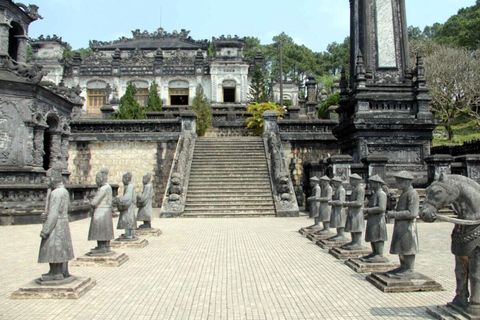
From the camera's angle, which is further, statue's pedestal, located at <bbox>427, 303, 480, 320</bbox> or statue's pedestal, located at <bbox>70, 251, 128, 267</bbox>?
statue's pedestal, located at <bbox>70, 251, 128, 267</bbox>

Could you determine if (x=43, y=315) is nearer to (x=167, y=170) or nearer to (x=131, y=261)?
(x=131, y=261)

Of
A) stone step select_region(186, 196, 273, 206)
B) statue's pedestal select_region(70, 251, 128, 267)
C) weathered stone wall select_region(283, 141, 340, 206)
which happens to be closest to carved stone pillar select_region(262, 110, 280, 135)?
weathered stone wall select_region(283, 141, 340, 206)

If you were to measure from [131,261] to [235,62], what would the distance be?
37.3 m

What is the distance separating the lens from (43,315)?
4.88 m

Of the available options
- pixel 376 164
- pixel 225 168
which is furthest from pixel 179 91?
pixel 376 164

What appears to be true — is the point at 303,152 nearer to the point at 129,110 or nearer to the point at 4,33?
the point at 4,33

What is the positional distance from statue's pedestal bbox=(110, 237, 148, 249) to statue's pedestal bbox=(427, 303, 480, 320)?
21.0ft

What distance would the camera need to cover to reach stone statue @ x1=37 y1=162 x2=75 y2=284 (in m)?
5.66

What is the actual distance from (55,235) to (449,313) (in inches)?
200

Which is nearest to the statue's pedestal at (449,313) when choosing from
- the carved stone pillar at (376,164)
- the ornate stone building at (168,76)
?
the carved stone pillar at (376,164)

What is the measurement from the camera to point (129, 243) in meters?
9.29

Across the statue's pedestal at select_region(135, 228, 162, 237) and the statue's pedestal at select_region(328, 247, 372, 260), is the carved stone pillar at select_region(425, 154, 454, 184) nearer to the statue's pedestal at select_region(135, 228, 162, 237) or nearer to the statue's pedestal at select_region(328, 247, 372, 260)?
the statue's pedestal at select_region(328, 247, 372, 260)

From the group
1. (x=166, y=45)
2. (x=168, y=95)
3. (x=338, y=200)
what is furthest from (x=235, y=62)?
(x=338, y=200)

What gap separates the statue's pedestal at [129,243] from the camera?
924 cm
